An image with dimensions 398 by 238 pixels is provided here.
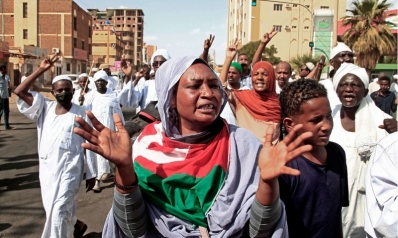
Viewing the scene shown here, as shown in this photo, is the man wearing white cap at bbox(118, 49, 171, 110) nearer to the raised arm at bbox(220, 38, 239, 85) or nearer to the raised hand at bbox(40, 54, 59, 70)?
the raised arm at bbox(220, 38, 239, 85)

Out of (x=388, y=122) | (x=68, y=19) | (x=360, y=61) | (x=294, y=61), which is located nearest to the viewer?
(x=388, y=122)

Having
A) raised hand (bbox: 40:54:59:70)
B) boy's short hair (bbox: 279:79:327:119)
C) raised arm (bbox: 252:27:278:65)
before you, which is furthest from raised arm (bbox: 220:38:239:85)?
boy's short hair (bbox: 279:79:327:119)

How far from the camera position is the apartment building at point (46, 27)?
5500cm

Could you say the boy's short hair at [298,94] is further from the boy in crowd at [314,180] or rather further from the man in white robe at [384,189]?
the man in white robe at [384,189]

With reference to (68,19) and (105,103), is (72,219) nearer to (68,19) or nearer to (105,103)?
(105,103)

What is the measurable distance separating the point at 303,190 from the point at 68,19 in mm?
59824

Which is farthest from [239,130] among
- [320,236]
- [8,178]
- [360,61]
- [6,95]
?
[360,61]

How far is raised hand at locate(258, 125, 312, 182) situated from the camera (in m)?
1.65

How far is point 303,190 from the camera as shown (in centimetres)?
222

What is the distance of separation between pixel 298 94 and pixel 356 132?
1197 mm

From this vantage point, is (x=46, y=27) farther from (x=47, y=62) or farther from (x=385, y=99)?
(x=47, y=62)

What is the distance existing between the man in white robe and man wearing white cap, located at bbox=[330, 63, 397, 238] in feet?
3.72

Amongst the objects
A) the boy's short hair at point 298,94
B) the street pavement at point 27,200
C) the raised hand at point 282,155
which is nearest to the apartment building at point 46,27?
the street pavement at point 27,200

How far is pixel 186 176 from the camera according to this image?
1.98 m
